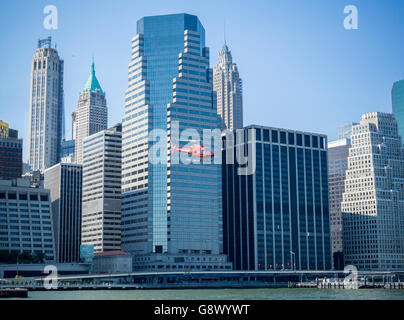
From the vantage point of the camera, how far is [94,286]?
18088cm
